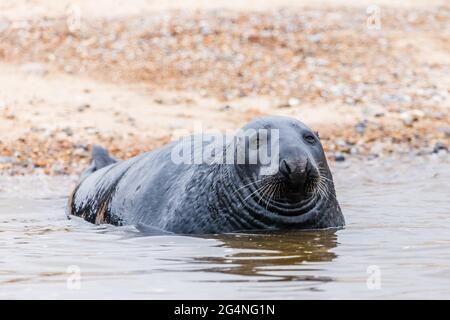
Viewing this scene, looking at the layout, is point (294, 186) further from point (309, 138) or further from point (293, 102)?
point (293, 102)

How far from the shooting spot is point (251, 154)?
7.52 metres

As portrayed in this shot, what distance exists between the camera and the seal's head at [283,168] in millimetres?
7137

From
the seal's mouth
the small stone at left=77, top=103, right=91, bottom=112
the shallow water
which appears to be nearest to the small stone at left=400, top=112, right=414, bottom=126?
the small stone at left=77, top=103, right=91, bottom=112

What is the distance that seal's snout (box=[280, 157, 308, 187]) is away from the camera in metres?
7.05

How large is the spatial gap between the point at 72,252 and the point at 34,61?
10.9 m

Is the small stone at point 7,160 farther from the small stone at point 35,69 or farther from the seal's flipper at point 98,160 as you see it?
the small stone at point 35,69

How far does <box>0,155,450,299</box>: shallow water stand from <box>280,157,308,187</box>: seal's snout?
47 centimetres

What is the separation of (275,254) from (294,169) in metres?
0.62

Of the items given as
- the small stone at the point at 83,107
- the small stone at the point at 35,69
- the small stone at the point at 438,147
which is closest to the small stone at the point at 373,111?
the small stone at the point at 438,147

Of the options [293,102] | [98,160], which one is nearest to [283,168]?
[98,160]

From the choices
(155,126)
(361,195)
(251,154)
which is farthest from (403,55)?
(251,154)

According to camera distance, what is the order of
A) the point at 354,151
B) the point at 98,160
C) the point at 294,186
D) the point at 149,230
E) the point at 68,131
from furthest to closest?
the point at 68,131 < the point at 354,151 < the point at 98,160 < the point at 149,230 < the point at 294,186

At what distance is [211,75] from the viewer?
666 inches
